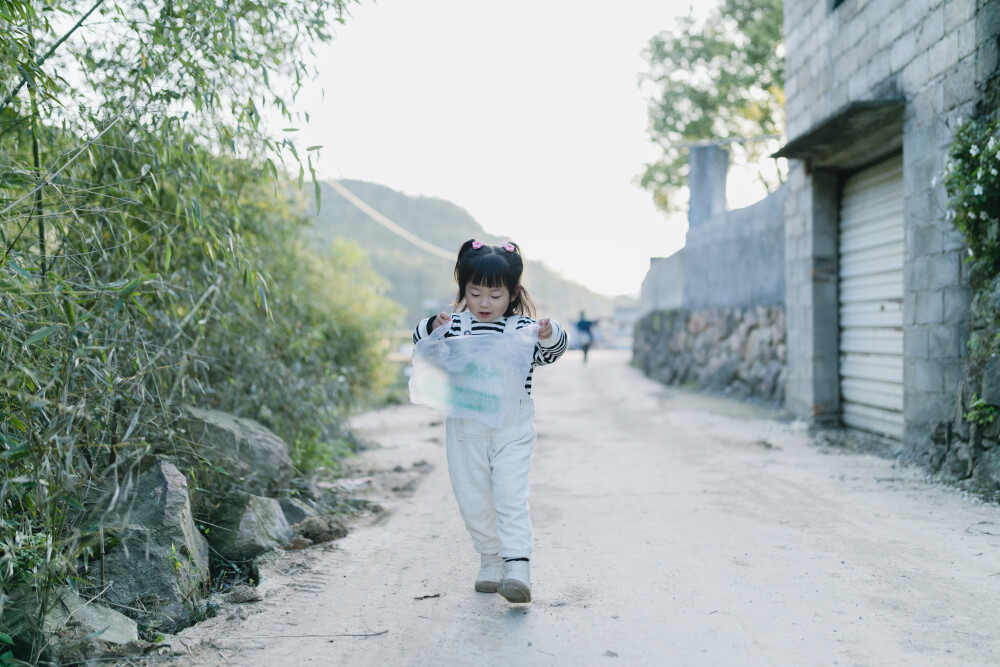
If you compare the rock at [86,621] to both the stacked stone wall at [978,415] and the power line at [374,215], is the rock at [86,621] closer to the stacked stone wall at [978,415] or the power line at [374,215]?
the stacked stone wall at [978,415]

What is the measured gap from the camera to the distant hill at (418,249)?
60.7 meters

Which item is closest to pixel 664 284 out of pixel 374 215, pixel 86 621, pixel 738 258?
pixel 738 258

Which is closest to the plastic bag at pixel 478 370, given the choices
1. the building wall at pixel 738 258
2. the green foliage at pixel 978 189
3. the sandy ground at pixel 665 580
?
the sandy ground at pixel 665 580

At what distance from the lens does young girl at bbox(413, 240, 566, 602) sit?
9.71 ft

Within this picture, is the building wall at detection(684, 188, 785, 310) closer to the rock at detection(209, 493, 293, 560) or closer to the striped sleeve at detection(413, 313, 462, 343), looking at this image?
the striped sleeve at detection(413, 313, 462, 343)

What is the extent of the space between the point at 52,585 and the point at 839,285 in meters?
7.65

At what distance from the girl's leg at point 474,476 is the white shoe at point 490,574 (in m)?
0.09

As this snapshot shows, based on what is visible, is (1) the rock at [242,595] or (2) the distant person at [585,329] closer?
(1) the rock at [242,595]

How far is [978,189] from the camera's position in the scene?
4500 mm

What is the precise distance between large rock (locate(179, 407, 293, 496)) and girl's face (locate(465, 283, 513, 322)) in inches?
62.7

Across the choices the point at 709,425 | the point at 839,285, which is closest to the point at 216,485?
the point at 709,425

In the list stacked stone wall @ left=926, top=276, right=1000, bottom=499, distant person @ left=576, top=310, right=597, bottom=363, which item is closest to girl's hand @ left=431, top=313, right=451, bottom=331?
stacked stone wall @ left=926, top=276, right=1000, bottom=499

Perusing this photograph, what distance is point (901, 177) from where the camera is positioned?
6469 millimetres

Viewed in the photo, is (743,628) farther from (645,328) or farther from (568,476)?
(645,328)
